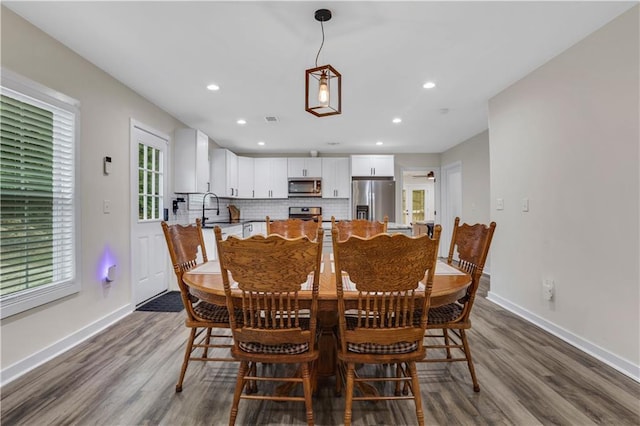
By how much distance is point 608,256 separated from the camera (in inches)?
87.4

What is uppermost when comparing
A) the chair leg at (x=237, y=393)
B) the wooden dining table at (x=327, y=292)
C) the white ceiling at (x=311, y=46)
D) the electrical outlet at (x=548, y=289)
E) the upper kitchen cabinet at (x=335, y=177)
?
the white ceiling at (x=311, y=46)

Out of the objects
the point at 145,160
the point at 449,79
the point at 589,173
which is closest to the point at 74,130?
the point at 145,160

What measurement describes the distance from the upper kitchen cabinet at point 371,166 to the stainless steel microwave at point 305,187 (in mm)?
771

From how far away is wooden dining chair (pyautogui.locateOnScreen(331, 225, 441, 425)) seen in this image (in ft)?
4.32

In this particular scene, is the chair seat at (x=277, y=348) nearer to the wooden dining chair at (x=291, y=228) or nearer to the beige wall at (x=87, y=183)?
the wooden dining chair at (x=291, y=228)

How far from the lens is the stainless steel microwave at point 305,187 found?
6410 mm

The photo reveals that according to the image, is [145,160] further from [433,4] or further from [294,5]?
[433,4]

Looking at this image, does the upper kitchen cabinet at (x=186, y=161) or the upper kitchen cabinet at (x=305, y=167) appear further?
the upper kitchen cabinet at (x=305, y=167)

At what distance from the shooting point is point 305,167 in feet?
21.2

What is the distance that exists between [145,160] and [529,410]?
4.12m

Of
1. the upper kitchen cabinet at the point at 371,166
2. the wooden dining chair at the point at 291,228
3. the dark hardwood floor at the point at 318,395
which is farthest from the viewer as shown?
the upper kitchen cabinet at the point at 371,166

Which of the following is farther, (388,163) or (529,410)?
(388,163)

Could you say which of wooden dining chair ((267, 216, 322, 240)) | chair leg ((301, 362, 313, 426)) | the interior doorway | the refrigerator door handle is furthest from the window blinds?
the interior doorway

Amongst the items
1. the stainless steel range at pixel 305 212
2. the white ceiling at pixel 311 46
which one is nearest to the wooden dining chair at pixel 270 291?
the white ceiling at pixel 311 46
